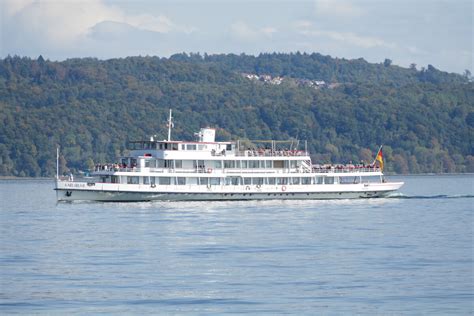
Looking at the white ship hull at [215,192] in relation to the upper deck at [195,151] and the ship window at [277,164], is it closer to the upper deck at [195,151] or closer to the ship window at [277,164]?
the ship window at [277,164]

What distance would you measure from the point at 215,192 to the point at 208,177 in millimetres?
1449

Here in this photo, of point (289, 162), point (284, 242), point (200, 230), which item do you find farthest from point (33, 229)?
point (289, 162)

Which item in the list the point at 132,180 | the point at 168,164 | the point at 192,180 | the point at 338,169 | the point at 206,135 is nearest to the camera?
the point at 132,180

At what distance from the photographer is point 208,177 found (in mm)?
97750

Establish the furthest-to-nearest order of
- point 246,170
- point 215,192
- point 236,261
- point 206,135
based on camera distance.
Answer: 1. point 206,135
2. point 246,170
3. point 215,192
4. point 236,261

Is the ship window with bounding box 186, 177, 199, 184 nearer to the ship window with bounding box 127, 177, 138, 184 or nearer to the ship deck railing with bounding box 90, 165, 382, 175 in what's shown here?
the ship deck railing with bounding box 90, 165, 382, 175

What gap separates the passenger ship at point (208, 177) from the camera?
312 ft

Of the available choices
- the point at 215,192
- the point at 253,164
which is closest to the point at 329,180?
the point at 253,164

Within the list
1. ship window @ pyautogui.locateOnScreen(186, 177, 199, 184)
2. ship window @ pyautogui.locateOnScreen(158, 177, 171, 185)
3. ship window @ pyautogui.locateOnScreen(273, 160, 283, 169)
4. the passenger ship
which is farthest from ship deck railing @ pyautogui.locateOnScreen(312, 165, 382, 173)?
ship window @ pyautogui.locateOnScreen(158, 177, 171, 185)

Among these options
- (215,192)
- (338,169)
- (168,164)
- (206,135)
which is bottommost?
(215,192)

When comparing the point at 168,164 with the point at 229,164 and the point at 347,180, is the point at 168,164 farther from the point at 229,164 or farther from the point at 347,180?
the point at 347,180

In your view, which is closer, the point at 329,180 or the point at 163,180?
the point at 163,180

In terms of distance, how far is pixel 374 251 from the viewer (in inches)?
2306

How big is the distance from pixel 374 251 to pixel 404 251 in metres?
1.57
